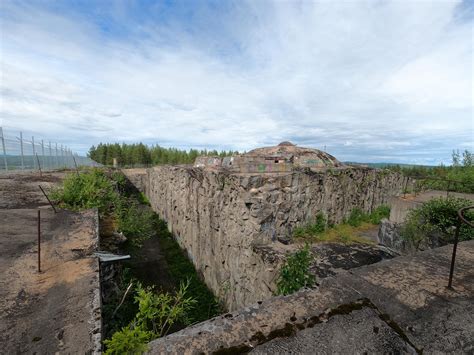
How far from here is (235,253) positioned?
19.1 ft

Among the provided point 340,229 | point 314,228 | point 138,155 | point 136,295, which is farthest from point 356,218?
point 138,155

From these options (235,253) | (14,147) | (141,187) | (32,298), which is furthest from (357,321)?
(141,187)

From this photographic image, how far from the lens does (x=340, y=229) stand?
24.1 ft

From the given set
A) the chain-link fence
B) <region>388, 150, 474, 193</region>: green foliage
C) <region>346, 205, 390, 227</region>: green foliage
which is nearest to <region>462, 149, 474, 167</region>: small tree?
<region>388, 150, 474, 193</region>: green foliage

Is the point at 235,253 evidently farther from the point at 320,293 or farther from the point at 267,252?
the point at 320,293

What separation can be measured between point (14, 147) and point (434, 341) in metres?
17.3

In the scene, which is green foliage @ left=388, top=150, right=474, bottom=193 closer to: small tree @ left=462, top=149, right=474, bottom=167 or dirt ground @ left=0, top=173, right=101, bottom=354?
small tree @ left=462, top=149, right=474, bottom=167

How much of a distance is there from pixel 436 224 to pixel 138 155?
48.8 m

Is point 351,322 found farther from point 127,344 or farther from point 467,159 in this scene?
point 467,159

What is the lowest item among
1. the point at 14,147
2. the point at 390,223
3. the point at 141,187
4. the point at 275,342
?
the point at 141,187

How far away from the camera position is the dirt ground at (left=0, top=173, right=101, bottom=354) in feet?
5.01

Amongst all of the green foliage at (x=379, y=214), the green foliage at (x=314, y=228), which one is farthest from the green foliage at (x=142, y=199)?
the green foliage at (x=379, y=214)

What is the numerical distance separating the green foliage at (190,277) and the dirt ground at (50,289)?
2425 millimetres

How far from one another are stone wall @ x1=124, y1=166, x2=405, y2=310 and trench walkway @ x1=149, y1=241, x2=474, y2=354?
2.75 m
